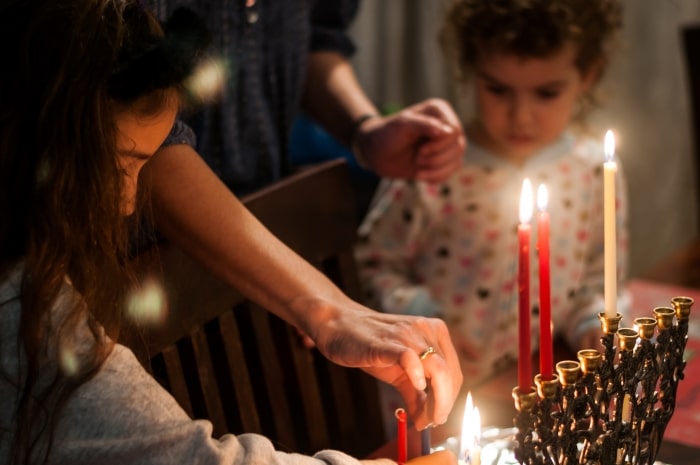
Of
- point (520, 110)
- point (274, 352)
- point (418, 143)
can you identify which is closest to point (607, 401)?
point (274, 352)

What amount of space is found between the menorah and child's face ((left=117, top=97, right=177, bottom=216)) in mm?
343

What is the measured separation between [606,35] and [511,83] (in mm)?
277

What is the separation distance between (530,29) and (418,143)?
1.18 feet

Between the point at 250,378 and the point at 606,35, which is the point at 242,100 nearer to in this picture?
the point at 250,378

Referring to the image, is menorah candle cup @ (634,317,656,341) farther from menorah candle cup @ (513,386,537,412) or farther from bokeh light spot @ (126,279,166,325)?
bokeh light spot @ (126,279,166,325)

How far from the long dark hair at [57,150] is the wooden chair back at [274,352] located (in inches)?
10.1

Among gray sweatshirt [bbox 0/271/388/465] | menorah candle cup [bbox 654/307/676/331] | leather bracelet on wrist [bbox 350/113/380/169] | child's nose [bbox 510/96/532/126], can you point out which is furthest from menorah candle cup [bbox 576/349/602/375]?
child's nose [bbox 510/96/532/126]

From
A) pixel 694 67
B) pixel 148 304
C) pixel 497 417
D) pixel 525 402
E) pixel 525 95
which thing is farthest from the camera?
pixel 694 67

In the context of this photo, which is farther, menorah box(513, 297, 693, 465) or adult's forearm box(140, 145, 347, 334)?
adult's forearm box(140, 145, 347, 334)

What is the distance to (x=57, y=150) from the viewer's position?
2.73ft

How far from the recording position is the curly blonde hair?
1.80 meters

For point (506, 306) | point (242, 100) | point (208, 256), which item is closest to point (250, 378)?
point (208, 256)

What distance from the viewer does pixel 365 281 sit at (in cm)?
181

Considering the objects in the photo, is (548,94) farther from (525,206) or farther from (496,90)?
(525,206)
